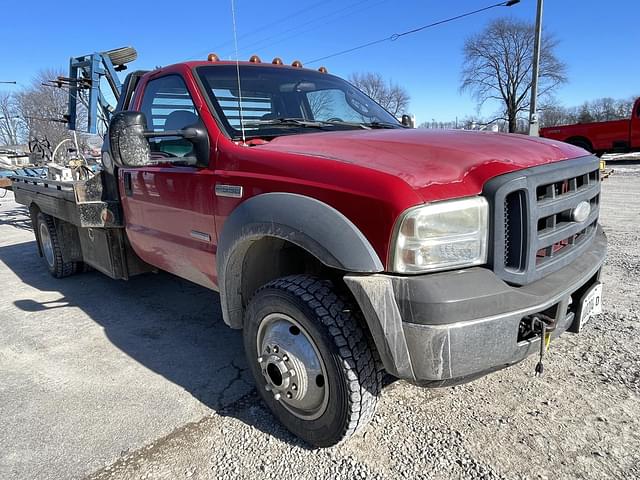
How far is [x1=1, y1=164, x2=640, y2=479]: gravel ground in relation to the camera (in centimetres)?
201

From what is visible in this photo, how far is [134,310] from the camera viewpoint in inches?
166

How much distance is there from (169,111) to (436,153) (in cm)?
201

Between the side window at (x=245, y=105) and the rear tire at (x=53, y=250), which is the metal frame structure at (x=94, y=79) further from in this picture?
the side window at (x=245, y=105)

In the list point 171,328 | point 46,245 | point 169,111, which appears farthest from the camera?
point 46,245

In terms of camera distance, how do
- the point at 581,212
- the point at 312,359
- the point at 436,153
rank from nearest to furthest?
1. the point at 436,153
2. the point at 312,359
3. the point at 581,212

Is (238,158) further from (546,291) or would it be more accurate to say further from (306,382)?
(546,291)

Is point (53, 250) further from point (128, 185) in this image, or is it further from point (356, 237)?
point (356, 237)

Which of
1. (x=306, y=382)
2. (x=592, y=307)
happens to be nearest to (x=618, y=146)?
(x=592, y=307)

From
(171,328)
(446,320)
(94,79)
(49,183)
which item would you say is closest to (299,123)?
(446,320)

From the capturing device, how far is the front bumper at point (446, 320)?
5.43 feet

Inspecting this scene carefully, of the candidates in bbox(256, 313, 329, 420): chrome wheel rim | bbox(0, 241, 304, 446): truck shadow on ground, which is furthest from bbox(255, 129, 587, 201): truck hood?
bbox(0, 241, 304, 446): truck shadow on ground

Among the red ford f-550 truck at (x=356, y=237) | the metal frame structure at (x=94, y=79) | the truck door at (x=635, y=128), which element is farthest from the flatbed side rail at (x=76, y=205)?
the truck door at (x=635, y=128)

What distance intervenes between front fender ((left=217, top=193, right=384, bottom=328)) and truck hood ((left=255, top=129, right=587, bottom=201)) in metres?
0.27

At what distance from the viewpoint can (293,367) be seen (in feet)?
6.97
